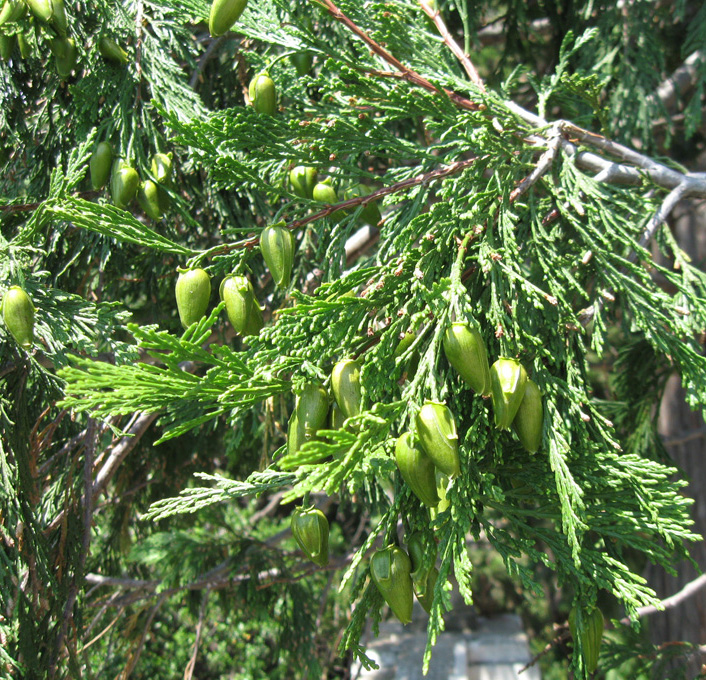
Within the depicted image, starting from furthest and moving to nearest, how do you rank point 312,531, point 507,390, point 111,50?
point 111,50, point 312,531, point 507,390

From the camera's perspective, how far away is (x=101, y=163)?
5.78 feet

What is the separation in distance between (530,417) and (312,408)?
382mm

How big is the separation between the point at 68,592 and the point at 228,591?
5.16ft

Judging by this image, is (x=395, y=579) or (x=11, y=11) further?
(x=11, y=11)

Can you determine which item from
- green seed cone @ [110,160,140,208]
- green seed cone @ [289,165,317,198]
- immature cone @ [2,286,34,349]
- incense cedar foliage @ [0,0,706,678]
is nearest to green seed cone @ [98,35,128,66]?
incense cedar foliage @ [0,0,706,678]

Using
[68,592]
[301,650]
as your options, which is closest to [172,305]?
[68,592]

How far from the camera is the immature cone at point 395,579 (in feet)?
3.67

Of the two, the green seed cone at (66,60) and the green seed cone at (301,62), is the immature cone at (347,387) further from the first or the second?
the green seed cone at (66,60)

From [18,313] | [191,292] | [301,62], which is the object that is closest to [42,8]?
[301,62]

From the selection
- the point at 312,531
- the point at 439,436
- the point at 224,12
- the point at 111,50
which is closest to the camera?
the point at 439,436

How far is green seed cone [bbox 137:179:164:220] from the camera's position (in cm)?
175

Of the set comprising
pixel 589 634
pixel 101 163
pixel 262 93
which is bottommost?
pixel 589 634

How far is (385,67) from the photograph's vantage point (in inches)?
71.8

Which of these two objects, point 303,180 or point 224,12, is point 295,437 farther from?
point 224,12
